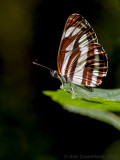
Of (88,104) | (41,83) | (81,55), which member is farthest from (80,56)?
(88,104)

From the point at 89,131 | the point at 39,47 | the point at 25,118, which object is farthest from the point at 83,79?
the point at 39,47

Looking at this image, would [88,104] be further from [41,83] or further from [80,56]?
[41,83]

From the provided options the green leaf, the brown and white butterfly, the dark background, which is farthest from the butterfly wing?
the green leaf

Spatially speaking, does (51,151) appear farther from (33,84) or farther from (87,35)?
(87,35)

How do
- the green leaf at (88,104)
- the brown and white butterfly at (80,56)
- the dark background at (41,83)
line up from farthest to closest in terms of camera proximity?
the dark background at (41,83) → the brown and white butterfly at (80,56) → the green leaf at (88,104)

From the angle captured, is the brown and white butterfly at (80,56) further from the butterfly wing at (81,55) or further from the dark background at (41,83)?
the dark background at (41,83)

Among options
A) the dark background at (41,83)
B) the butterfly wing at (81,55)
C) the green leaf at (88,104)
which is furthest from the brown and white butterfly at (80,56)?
the green leaf at (88,104)

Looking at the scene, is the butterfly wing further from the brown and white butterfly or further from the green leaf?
the green leaf
